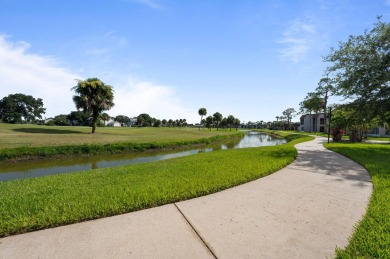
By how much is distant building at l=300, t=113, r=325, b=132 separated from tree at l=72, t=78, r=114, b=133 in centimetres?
7298

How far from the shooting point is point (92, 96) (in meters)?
31.8

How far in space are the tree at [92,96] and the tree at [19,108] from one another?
69.7m

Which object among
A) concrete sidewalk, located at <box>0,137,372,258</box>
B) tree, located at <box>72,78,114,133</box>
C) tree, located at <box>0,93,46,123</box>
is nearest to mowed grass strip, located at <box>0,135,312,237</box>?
concrete sidewalk, located at <box>0,137,372,258</box>

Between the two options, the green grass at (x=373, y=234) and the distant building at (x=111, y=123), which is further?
the distant building at (x=111, y=123)

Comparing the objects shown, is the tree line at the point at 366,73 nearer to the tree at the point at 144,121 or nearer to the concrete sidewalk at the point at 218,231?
the concrete sidewalk at the point at 218,231

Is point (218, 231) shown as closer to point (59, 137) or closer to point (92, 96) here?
point (59, 137)

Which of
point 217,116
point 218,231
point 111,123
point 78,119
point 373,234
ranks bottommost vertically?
point 218,231

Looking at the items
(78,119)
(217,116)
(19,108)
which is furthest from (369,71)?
(78,119)

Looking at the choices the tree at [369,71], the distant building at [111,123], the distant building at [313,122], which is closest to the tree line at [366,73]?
the tree at [369,71]

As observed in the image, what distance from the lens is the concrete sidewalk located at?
298 cm

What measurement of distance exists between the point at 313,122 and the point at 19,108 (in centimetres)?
11633

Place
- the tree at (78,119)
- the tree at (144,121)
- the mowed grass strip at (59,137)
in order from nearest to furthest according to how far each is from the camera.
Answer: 1. the mowed grass strip at (59,137)
2. the tree at (78,119)
3. the tree at (144,121)

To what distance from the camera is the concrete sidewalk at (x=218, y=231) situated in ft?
9.78

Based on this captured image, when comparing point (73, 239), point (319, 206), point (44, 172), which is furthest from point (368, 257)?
point (44, 172)
